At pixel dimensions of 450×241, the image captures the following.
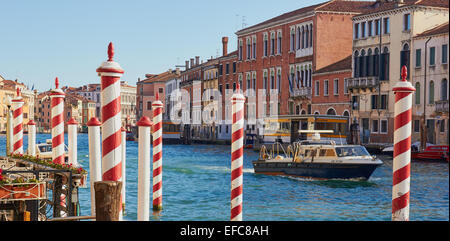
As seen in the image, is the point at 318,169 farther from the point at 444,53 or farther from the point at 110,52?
the point at 110,52

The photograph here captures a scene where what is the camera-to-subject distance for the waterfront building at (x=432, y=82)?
19141mm

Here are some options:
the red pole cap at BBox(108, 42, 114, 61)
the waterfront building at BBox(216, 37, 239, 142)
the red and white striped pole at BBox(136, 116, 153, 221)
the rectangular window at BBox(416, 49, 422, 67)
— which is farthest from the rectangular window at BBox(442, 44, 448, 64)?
the red pole cap at BBox(108, 42, 114, 61)

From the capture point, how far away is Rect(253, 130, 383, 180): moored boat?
12.7 m

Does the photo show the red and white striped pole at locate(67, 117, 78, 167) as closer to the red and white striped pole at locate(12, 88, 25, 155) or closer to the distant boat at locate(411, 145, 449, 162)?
the red and white striped pole at locate(12, 88, 25, 155)

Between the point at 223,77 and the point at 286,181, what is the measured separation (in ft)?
69.5

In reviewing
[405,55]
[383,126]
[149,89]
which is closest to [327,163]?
[405,55]

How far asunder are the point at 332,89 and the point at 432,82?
4997 millimetres

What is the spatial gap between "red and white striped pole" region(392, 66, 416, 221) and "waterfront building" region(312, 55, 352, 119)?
786 inches

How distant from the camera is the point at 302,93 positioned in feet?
84.9

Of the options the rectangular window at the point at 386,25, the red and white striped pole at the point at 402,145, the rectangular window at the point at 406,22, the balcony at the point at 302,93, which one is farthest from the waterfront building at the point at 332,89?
the red and white striped pole at the point at 402,145

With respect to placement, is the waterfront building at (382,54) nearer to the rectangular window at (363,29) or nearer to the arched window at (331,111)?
the rectangular window at (363,29)

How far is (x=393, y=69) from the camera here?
21.3m
